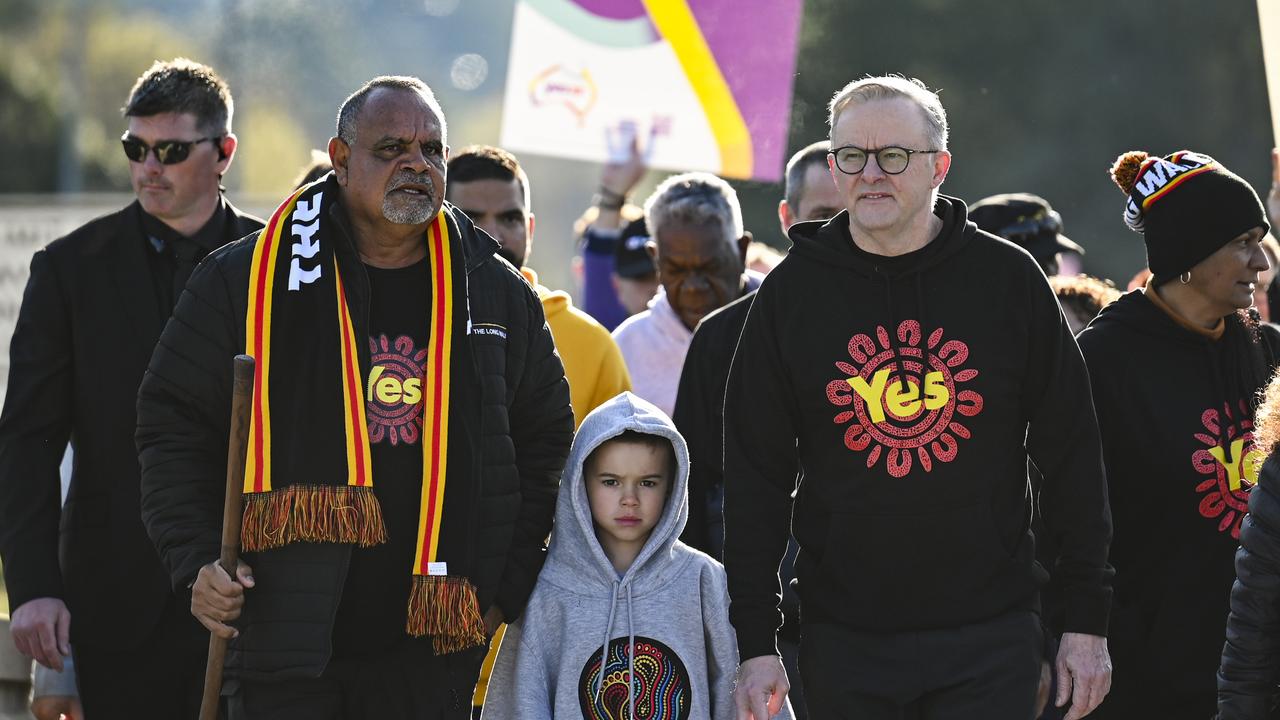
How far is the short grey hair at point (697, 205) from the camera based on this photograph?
23.9ft

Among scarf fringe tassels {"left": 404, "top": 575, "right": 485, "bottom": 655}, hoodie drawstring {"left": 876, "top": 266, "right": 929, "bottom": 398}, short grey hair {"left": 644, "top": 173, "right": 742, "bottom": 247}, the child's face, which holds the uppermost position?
short grey hair {"left": 644, "top": 173, "right": 742, "bottom": 247}

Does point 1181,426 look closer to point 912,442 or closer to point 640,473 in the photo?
point 912,442

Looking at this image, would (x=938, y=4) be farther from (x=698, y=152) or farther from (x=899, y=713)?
(x=899, y=713)

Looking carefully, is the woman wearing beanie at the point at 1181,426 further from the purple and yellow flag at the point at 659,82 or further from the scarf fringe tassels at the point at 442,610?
the purple and yellow flag at the point at 659,82

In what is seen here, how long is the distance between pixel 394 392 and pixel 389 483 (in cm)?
24

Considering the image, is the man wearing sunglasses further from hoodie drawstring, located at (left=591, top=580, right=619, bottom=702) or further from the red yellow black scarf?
hoodie drawstring, located at (left=591, top=580, right=619, bottom=702)

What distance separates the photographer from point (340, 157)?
208 inches

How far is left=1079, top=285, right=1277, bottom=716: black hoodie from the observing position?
5730mm

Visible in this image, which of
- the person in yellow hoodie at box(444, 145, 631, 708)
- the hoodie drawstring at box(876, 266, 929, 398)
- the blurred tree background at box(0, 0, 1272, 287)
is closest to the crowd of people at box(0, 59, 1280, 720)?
the hoodie drawstring at box(876, 266, 929, 398)

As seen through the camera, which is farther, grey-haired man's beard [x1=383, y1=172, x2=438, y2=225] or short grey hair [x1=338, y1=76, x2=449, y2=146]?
short grey hair [x1=338, y1=76, x2=449, y2=146]

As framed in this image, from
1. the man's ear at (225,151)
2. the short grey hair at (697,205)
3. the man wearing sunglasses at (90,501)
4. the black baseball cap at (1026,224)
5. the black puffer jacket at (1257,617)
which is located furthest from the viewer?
the black baseball cap at (1026,224)

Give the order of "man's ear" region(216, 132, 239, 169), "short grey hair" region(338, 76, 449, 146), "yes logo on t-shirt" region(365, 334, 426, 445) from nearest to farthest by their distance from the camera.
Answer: "yes logo on t-shirt" region(365, 334, 426, 445)
"short grey hair" region(338, 76, 449, 146)
"man's ear" region(216, 132, 239, 169)

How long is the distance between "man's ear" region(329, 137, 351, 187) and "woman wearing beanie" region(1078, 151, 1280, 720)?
7.59 ft

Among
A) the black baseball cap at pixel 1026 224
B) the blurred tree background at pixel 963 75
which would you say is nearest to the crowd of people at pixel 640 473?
the black baseball cap at pixel 1026 224
